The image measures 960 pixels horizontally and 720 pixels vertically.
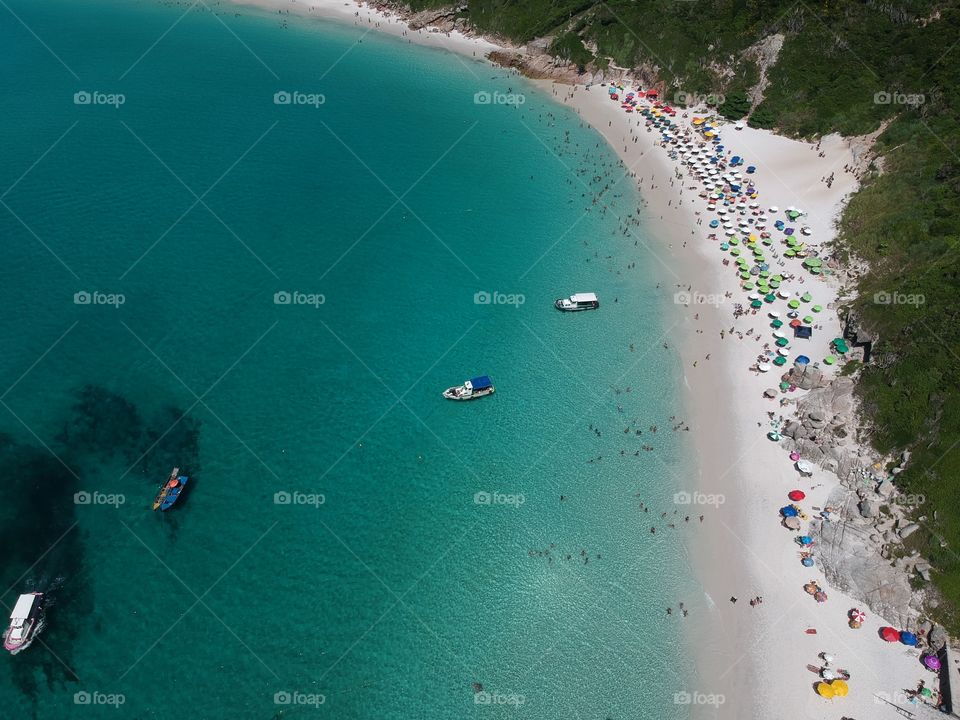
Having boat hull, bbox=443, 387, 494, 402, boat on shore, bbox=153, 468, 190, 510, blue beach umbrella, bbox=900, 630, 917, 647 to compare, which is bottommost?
blue beach umbrella, bbox=900, 630, 917, 647

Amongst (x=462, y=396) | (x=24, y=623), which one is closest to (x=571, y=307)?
(x=462, y=396)

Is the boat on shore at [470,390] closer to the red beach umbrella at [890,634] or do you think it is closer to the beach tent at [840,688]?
the beach tent at [840,688]

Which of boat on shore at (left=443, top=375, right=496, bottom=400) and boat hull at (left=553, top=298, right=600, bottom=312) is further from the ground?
boat hull at (left=553, top=298, right=600, bottom=312)

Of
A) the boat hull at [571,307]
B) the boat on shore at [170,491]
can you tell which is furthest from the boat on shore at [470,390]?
the boat on shore at [170,491]

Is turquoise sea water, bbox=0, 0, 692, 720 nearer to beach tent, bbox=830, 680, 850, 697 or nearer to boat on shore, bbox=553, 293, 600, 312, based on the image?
boat on shore, bbox=553, 293, 600, 312

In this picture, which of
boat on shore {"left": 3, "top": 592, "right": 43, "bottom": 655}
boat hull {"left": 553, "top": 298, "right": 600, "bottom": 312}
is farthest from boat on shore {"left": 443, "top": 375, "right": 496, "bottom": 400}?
boat on shore {"left": 3, "top": 592, "right": 43, "bottom": 655}
